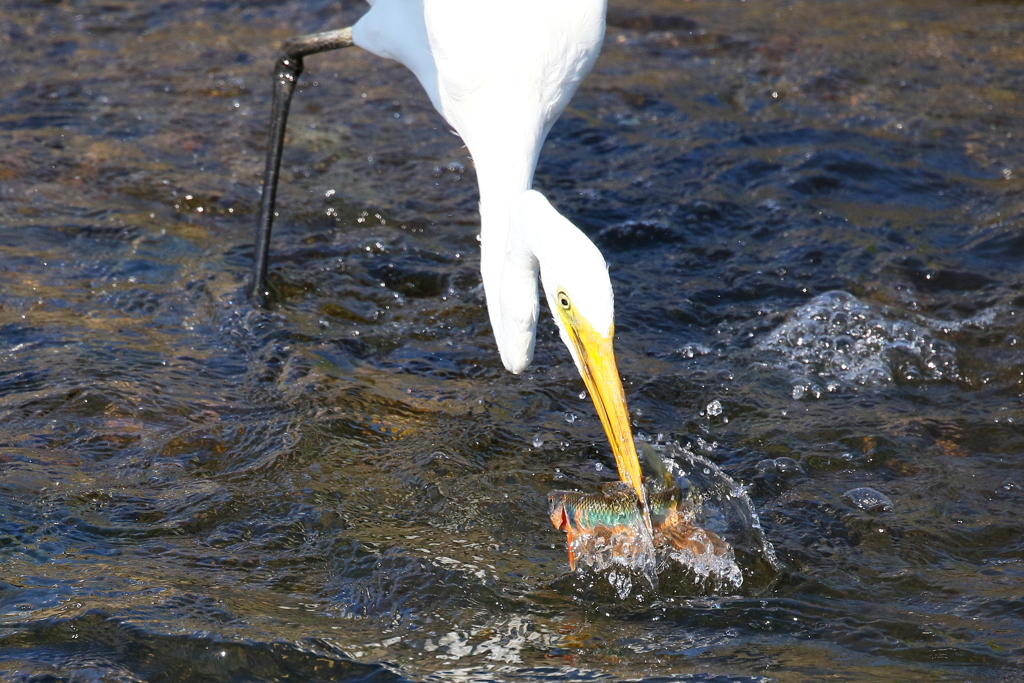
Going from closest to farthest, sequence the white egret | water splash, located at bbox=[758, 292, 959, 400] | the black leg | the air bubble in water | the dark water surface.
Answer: the dark water surface → the white egret → the air bubble in water → water splash, located at bbox=[758, 292, 959, 400] → the black leg

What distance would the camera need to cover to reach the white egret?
10.5ft

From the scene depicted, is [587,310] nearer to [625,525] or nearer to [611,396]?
[611,396]

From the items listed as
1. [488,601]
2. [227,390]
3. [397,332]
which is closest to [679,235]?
[397,332]

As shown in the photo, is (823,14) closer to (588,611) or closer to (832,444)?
(832,444)

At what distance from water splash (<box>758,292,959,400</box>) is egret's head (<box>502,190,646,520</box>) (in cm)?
125

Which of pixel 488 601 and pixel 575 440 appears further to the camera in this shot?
pixel 575 440

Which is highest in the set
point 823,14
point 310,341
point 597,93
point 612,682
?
point 823,14

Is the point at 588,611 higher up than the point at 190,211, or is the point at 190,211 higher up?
the point at 190,211

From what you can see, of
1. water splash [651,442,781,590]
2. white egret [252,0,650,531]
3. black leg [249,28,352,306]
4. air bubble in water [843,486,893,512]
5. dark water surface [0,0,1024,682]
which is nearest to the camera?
dark water surface [0,0,1024,682]

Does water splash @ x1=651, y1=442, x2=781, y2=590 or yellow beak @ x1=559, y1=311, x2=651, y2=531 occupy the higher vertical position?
yellow beak @ x1=559, y1=311, x2=651, y2=531

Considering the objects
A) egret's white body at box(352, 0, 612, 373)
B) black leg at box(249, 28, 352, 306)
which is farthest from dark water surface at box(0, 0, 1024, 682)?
egret's white body at box(352, 0, 612, 373)

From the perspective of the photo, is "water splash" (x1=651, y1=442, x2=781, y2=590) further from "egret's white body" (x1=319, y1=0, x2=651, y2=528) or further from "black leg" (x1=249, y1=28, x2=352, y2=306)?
"black leg" (x1=249, y1=28, x2=352, y2=306)

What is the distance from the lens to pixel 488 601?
2.90 meters

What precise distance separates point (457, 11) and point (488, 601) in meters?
2.04
